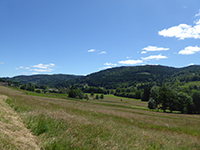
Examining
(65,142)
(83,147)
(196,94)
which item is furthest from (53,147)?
(196,94)

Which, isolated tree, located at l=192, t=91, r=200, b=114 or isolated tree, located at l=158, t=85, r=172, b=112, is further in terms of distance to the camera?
isolated tree, located at l=192, t=91, r=200, b=114

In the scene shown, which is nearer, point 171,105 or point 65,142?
point 65,142

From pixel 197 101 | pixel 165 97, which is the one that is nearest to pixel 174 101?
pixel 165 97

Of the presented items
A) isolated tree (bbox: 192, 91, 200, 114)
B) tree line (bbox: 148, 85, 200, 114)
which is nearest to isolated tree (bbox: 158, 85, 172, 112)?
tree line (bbox: 148, 85, 200, 114)

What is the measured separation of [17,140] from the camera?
454 cm

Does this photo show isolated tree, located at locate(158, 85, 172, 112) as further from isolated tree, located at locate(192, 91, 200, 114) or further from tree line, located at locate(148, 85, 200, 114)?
isolated tree, located at locate(192, 91, 200, 114)

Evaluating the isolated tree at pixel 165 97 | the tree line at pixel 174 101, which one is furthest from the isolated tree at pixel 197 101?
the isolated tree at pixel 165 97

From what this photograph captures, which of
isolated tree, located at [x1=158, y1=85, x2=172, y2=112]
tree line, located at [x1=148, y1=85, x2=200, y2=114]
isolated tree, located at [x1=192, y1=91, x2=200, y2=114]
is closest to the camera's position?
isolated tree, located at [x1=158, y1=85, x2=172, y2=112]

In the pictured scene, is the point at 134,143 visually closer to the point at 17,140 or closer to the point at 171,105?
the point at 17,140

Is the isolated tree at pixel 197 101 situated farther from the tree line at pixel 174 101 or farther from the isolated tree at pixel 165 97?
the isolated tree at pixel 165 97

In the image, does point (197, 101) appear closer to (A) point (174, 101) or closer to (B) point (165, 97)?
(A) point (174, 101)

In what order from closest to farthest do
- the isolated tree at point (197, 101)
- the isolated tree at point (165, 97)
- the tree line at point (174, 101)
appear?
the isolated tree at point (165, 97)
the tree line at point (174, 101)
the isolated tree at point (197, 101)

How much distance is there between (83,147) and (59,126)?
85.5 inches

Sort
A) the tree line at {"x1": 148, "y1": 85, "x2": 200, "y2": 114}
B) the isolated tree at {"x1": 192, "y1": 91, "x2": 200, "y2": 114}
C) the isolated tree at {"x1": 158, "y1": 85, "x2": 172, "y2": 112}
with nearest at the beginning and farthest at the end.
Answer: the isolated tree at {"x1": 158, "y1": 85, "x2": 172, "y2": 112} < the tree line at {"x1": 148, "y1": 85, "x2": 200, "y2": 114} < the isolated tree at {"x1": 192, "y1": 91, "x2": 200, "y2": 114}
